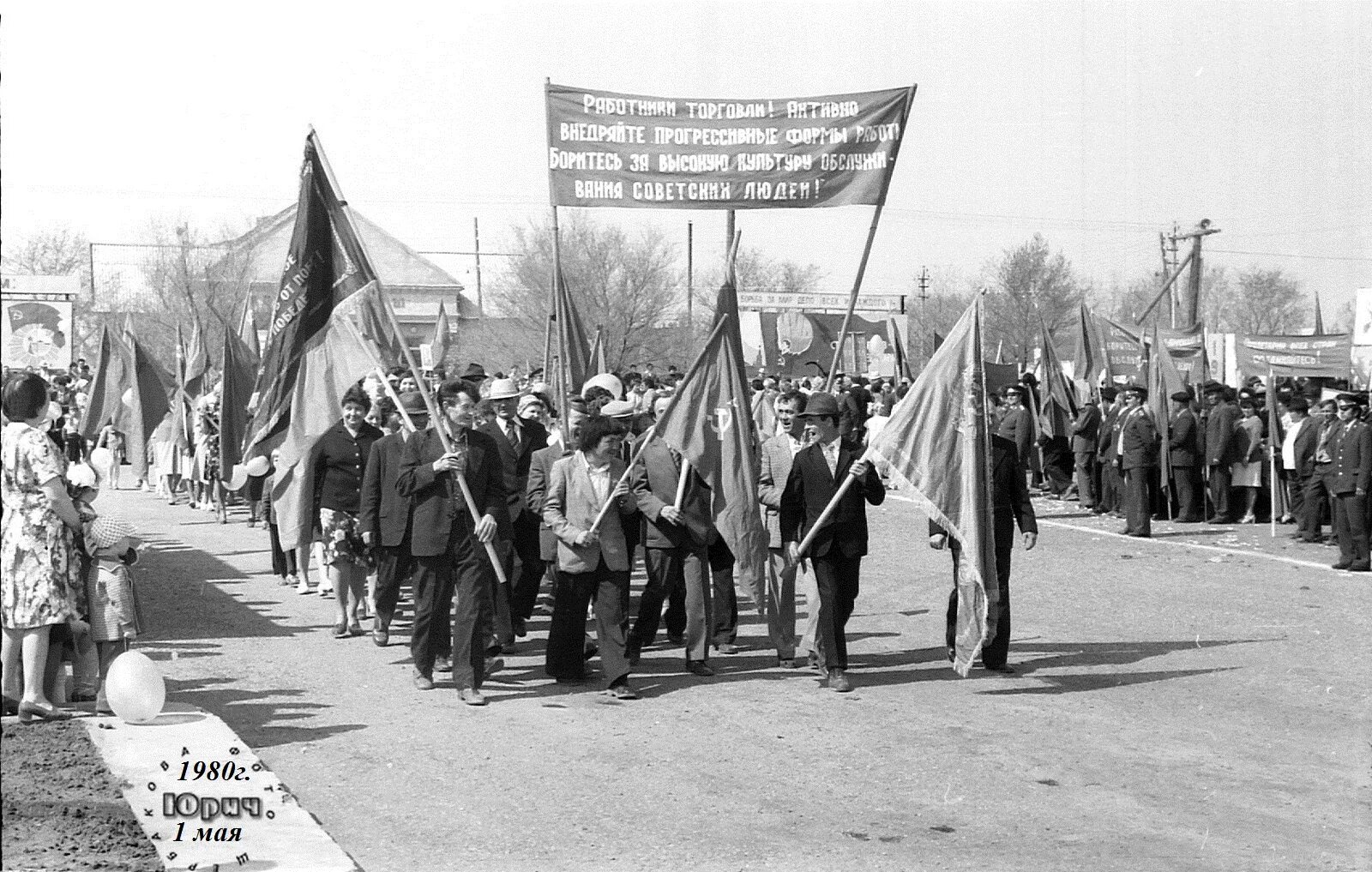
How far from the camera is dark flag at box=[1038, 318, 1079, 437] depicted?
25422 mm

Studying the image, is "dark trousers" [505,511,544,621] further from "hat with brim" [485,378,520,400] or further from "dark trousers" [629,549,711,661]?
"dark trousers" [629,549,711,661]

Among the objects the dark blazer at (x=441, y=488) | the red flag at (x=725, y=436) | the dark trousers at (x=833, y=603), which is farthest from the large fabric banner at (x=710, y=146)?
the dark trousers at (x=833, y=603)

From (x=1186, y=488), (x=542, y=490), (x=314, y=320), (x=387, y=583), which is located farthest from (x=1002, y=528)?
(x=1186, y=488)

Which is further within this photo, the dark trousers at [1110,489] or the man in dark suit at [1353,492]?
the dark trousers at [1110,489]

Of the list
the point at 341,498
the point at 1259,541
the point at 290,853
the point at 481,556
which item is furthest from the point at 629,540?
the point at 1259,541

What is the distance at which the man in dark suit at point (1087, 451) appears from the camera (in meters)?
24.0

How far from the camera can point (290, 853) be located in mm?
5914

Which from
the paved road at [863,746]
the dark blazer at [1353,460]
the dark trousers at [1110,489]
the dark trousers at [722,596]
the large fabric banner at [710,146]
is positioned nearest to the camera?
the paved road at [863,746]

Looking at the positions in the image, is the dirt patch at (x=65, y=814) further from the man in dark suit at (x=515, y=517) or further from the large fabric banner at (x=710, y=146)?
the large fabric banner at (x=710, y=146)

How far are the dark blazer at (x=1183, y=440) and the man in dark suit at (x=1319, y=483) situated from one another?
6.61 ft

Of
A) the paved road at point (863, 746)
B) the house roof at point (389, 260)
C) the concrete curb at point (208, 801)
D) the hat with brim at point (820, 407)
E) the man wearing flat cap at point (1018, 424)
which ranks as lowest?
the paved road at point (863, 746)

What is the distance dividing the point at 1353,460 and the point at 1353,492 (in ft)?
1.05

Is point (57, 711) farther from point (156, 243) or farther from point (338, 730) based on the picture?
point (156, 243)

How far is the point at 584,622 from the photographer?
33.0ft
